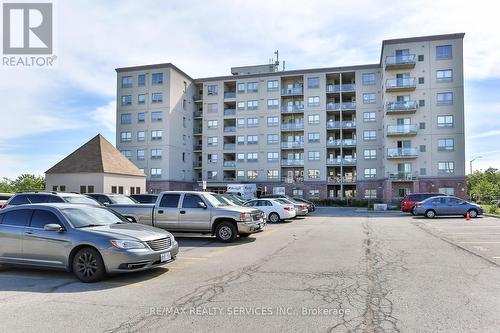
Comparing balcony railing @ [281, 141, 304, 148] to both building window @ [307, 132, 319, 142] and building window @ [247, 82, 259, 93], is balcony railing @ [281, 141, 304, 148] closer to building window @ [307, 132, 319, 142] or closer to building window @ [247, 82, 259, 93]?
building window @ [307, 132, 319, 142]

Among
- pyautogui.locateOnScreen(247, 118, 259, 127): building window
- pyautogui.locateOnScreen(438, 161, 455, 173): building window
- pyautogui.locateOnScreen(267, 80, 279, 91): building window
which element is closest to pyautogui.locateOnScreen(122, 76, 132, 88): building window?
pyautogui.locateOnScreen(247, 118, 259, 127): building window

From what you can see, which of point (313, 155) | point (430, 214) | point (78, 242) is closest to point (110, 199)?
point (78, 242)

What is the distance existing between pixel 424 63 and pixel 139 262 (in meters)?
54.5

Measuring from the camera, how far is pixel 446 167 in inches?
2035

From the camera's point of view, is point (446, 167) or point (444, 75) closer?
point (446, 167)

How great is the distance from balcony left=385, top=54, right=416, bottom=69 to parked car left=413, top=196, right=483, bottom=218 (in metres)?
30.3

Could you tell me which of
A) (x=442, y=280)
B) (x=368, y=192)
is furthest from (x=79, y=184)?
(x=368, y=192)

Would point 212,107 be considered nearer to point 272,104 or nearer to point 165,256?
point 272,104

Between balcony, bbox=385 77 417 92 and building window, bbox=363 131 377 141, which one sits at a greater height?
balcony, bbox=385 77 417 92

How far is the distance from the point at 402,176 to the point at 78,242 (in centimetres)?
5043

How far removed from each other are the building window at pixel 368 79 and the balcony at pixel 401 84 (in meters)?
4.94

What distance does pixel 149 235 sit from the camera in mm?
8219

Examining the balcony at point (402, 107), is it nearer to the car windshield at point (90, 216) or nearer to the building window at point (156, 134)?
the building window at point (156, 134)

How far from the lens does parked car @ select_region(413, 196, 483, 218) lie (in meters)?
26.5
